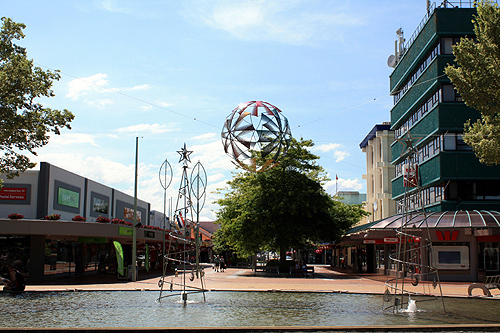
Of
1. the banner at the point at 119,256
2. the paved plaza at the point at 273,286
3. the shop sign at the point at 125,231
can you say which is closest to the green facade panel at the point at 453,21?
the paved plaza at the point at 273,286

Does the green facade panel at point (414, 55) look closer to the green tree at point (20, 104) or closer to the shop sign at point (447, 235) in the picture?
the shop sign at point (447, 235)

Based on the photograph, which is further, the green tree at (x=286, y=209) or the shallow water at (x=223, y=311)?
the green tree at (x=286, y=209)

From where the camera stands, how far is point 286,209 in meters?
44.2

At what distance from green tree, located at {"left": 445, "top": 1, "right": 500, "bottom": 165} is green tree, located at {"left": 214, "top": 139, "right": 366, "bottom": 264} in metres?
21.3

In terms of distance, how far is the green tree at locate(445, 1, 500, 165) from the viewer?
72.9 feet

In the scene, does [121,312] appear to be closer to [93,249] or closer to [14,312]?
[14,312]

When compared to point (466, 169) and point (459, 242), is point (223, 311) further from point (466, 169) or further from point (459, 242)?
point (466, 169)

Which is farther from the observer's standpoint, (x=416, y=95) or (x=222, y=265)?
(x=222, y=265)

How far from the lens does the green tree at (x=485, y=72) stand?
72.9ft

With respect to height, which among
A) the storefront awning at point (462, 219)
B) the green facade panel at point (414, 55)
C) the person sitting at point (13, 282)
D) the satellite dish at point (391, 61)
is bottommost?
the person sitting at point (13, 282)

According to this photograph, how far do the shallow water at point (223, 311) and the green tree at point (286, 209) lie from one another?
2021cm

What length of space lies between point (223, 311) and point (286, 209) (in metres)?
→ 26.9

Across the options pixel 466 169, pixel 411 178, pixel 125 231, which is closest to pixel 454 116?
pixel 466 169

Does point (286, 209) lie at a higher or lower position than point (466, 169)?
lower
